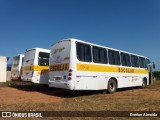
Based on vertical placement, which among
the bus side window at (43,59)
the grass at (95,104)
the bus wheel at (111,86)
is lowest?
the grass at (95,104)

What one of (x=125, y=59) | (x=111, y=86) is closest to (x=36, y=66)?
(x=111, y=86)

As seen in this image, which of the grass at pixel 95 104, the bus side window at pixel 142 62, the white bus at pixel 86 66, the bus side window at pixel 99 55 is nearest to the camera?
the grass at pixel 95 104

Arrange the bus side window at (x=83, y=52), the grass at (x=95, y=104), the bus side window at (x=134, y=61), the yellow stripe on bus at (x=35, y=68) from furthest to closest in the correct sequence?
the bus side window at (x=134, y=61)
the yellow stripe on bus at (x=35, y=68)
the bus side window at (x=83, y=52)
the grass at (x=95, y=104)

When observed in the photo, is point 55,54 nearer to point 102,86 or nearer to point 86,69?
point 86,69

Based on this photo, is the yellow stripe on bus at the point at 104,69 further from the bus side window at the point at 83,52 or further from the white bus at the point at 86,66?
the bus side window at the point at 83,52

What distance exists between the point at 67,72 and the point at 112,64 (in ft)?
13.5

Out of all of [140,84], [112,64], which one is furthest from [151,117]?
Result: [140,84]

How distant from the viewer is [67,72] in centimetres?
1311

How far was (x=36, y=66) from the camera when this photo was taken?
650 inches

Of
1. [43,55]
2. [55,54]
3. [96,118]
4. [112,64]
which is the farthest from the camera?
[43,55]

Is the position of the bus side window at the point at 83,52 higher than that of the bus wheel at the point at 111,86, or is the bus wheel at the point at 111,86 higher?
the bus side window at the point at 83,52

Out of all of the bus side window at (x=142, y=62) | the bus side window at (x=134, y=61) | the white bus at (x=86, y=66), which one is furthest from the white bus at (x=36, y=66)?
the bus side window at (x=142, y=62)

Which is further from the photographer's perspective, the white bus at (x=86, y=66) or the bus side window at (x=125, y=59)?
the bus side window at (x=125, y=59)

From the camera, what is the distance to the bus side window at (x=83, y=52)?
1323cm
